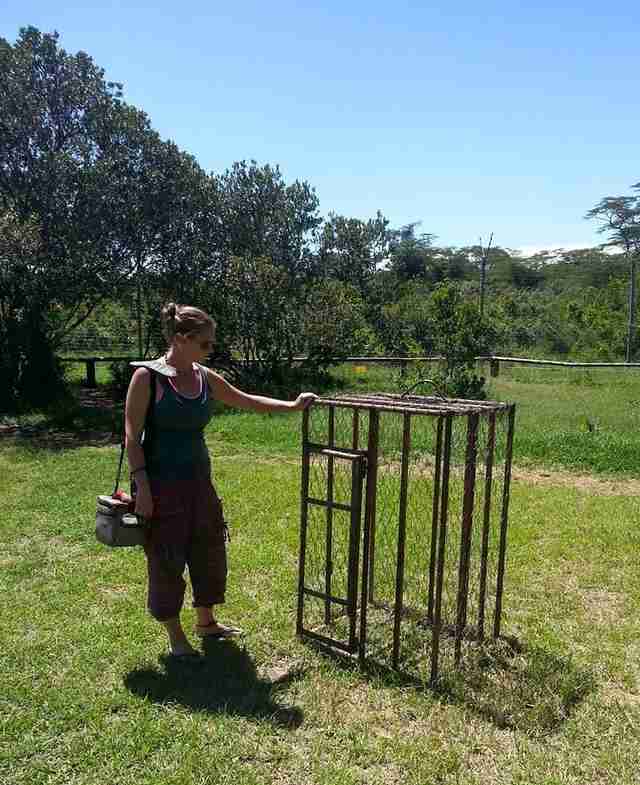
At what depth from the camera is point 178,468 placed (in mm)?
2777

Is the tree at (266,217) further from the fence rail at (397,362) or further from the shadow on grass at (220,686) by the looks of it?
the shadow on grass at (220,686)

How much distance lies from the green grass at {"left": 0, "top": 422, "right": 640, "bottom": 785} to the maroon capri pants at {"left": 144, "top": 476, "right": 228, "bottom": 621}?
0.33 metres

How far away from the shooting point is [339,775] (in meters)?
2.21

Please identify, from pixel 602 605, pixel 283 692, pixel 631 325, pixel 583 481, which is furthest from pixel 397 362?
pixel 283 692

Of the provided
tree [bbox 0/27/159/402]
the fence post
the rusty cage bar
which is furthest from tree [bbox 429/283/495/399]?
the fence post

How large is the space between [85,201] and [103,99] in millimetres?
1725

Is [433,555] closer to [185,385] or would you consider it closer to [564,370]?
[185,385]

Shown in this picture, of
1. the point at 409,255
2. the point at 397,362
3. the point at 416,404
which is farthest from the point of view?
the point at 409,255

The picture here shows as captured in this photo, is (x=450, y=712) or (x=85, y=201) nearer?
(x=450, y=712)

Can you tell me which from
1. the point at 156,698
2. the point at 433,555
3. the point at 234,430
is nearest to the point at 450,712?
the point at 433,555

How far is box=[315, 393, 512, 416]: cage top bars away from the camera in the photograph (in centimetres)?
270

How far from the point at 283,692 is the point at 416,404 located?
1.31m

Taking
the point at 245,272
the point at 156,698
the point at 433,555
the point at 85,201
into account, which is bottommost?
the point at 156,698

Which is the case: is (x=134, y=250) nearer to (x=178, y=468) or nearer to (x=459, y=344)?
(x=459, y=344)
